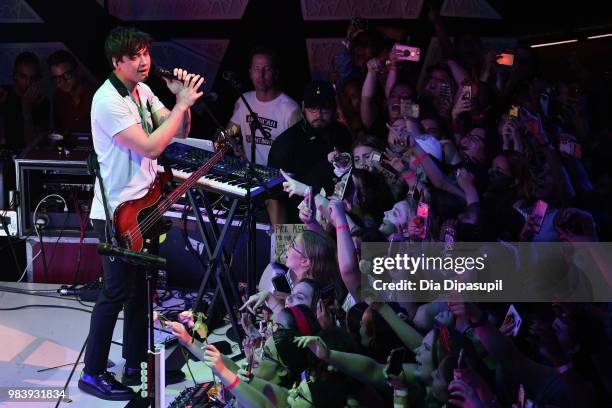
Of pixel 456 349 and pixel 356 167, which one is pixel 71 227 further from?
pixel 456 349

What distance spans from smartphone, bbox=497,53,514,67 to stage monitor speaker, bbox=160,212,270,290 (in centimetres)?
184

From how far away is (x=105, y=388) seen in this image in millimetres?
3865

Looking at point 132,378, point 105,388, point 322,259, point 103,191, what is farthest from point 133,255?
point 132,378

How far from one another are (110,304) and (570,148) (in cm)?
237

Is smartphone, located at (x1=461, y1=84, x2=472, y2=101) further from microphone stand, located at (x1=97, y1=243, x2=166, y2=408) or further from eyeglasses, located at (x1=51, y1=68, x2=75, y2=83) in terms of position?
eyeglasses, located at (x1=51, y1=68, x2=75, y2=83)

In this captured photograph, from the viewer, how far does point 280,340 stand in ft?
10.0

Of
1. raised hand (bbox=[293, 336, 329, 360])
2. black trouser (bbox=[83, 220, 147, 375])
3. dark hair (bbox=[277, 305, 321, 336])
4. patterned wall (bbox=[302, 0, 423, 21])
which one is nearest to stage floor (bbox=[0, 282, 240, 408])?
black trouser (bbox=[83, 220, 147, 375])

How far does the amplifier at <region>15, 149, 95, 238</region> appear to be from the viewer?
5.50 meters

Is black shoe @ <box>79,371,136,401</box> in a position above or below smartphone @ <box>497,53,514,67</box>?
below

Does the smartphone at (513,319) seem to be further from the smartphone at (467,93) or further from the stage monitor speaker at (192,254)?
the stage monitor speaker at (192,254)

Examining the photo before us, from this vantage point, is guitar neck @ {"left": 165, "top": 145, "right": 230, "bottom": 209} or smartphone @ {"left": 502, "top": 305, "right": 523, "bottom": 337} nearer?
smartphone @ {"left": 502, "top": 305, "right": 523, "bottom": 337}

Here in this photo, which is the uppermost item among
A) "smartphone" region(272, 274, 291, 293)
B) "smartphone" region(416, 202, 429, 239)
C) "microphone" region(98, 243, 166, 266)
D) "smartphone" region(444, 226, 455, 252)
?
"smartphone" region(416, 202, 429, 239)

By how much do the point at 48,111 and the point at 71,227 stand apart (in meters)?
1.17

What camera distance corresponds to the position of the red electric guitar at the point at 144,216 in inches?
142
